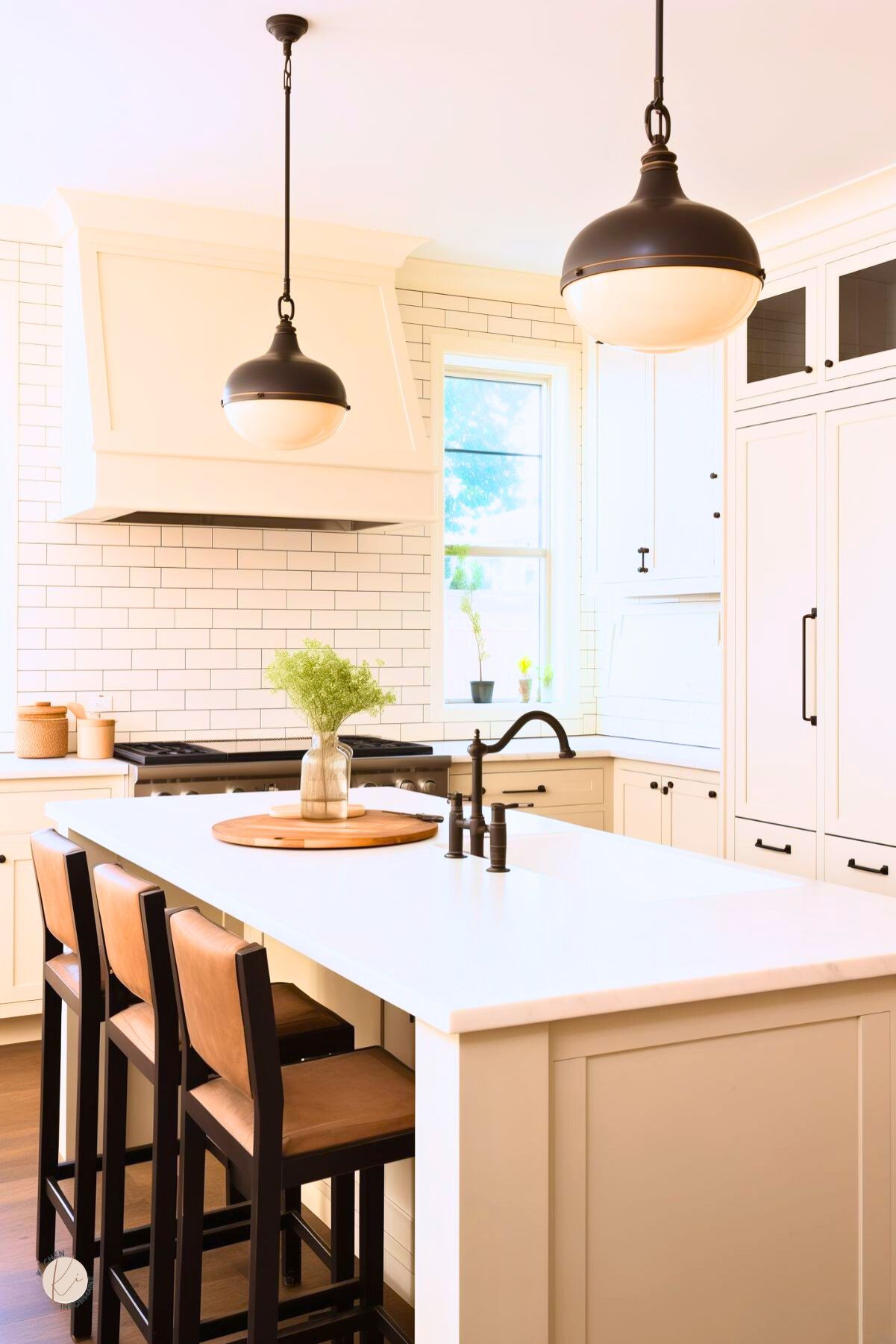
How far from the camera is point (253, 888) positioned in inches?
89.7

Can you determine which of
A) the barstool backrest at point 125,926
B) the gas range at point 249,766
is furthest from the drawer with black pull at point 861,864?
the barstool backrest at point 125,926

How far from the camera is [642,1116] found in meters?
1.67

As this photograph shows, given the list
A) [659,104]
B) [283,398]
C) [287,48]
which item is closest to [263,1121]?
[659,104]

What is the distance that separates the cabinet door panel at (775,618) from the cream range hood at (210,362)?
1262 millimetres

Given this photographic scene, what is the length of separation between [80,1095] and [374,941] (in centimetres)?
110

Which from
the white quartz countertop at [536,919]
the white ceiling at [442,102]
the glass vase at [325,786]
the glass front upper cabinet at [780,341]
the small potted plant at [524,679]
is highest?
the white ceiling at [442,102]

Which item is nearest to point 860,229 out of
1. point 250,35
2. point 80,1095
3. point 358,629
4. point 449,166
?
point 449,166

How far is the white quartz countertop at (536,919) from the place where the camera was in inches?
64.6

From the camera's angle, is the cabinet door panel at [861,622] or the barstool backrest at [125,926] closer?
the barstool backrest at [125,926]

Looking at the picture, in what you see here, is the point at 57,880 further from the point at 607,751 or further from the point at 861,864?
the point at 607,751

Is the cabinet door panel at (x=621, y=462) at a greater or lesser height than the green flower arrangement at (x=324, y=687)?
greater

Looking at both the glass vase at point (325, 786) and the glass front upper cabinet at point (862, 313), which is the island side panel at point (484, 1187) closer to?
the glass vase at point (325, 786)

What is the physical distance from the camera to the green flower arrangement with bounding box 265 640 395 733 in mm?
2883

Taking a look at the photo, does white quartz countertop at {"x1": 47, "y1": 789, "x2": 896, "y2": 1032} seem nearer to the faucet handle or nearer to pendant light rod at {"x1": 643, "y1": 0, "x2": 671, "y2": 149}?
the faucet handle
